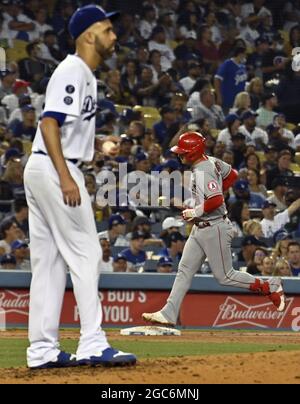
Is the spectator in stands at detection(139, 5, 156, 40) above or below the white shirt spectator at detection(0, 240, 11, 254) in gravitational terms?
above

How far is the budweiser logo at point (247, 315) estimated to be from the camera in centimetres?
1116

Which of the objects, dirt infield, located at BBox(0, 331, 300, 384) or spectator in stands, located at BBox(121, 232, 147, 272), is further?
spectator in stands, located at BBox(121, 232, 147, 272)

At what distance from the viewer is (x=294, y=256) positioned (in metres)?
11.9

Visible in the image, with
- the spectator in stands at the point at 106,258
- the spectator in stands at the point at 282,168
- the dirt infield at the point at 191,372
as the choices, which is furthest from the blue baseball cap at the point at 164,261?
the dirt infield at the point at 191,372

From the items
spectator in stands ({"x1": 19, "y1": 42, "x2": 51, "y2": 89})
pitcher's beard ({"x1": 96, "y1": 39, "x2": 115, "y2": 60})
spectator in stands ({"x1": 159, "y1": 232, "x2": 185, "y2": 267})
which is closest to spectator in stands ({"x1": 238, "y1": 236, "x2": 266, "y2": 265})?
spectator in stands ({"x1": 159, "y1": 232, "x2": 185, "y2": 267})

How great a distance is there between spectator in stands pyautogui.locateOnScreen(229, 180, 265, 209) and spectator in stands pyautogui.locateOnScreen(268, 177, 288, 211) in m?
0.16

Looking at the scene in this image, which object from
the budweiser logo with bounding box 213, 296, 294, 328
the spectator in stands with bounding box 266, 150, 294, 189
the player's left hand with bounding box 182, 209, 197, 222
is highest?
the spectator in stands with bounding box 266, 150, 294, 189

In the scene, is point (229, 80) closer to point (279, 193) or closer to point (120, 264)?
point (279, 193)

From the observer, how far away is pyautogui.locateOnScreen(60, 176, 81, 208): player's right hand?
18.4 ft

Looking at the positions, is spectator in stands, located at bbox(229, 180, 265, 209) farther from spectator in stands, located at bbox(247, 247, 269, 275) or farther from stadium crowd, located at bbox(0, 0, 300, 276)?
spectator in stands, located at bbox(247, 247, 269, 275)

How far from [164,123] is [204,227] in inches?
251

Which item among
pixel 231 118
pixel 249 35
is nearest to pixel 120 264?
pixel 231 118

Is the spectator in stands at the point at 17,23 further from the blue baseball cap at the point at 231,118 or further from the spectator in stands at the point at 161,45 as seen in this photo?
the blue baseball cap at the point at 231,118
